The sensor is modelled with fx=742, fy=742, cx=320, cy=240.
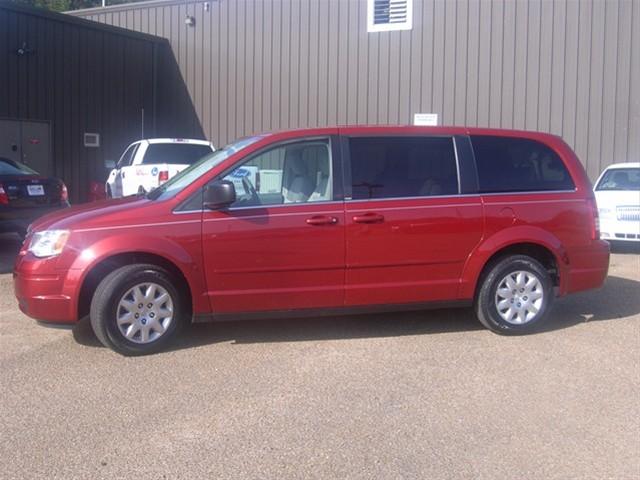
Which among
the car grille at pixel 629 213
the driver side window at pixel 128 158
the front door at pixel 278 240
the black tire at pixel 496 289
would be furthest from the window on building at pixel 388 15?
the front door at pixel 278 240

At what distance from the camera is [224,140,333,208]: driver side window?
6.25 meters

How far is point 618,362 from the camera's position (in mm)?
5938

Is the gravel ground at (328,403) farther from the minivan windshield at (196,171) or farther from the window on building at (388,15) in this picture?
the window on building at (388,15)

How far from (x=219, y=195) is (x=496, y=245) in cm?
248

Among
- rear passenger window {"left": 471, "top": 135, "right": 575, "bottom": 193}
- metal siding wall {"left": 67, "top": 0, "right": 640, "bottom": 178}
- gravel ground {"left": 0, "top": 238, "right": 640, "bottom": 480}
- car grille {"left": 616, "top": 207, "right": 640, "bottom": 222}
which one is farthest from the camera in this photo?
metal siding wall {"left": 67, "top": 0, "right": 640, "bottom": 178}

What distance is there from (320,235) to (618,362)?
2.60m

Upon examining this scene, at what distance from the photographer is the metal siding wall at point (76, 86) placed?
16.2m

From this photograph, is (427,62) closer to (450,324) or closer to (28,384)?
(450,324)

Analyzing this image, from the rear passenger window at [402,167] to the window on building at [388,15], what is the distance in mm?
11378

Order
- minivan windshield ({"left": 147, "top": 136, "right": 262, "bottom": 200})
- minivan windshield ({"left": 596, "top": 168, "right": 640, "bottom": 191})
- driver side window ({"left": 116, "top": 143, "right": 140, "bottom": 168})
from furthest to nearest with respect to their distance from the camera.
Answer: driver side window ({"left": 116, "top": 143, "right": 140, "bottom": 168}) < minivan windshield ({"left": 596, "top": 168, "right": 640, "bottom": 191}) < minivan windshield ({"left": 147, "top": 136, "right": 262, "bottom": 200})

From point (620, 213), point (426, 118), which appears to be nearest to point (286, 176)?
point (620, 213)

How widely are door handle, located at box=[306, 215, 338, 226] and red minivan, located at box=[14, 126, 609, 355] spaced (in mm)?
19

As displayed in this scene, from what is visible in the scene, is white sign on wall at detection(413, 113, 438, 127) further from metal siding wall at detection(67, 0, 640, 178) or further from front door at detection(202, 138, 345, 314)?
front door at detection(202, 138, 345, 314)

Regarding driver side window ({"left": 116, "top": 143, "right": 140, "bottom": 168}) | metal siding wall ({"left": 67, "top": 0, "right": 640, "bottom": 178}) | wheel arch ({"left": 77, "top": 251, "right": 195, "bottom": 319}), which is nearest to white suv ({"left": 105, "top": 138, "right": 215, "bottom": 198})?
driver side window ({"left": 116, "top": 143, "right": 140, "bottom": 168})
